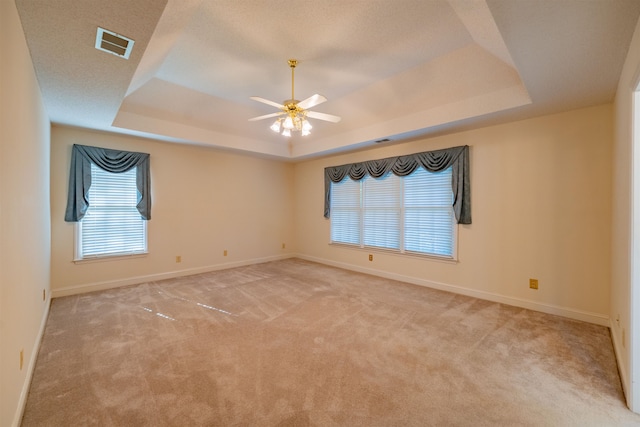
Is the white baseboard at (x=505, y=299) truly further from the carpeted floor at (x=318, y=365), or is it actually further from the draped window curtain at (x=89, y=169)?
the draped window curtain at (x=89, y=169)

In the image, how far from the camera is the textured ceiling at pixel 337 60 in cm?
171

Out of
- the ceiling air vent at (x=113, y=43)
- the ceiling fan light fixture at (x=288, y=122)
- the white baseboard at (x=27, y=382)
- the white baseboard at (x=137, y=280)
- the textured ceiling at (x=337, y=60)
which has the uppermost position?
the textured ceiling at (x=337, y=60)

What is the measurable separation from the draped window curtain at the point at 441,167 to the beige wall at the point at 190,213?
2.37m

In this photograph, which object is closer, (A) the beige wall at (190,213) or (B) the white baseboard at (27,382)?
(B) the white baseboard at (27,382)

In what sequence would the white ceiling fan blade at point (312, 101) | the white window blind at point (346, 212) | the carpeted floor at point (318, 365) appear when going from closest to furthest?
the carpeted floor at point (318, 365) → the white ceiling fan blade at point (312, 101) → the white window blind at point (346, 212)

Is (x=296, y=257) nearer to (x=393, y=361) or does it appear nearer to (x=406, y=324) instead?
(x=406, y=324)

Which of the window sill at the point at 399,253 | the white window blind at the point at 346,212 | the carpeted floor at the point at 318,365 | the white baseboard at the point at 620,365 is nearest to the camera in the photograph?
the carpeted floor at the point at 318,365

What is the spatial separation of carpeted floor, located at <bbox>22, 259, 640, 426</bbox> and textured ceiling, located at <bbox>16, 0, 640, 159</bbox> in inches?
95.9

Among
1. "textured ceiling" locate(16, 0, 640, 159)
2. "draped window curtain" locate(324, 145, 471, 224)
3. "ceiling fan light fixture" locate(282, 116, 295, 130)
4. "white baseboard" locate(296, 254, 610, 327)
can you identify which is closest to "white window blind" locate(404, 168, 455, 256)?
"draped window curtain" locate(324, 145, 471, 224)

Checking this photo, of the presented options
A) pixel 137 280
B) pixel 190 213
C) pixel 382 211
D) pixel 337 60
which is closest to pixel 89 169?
pixel 190 213

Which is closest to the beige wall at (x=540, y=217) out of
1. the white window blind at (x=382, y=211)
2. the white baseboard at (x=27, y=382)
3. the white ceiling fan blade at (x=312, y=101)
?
the white window blind at (x=382, y=211)

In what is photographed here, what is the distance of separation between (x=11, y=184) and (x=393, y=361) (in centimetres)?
291

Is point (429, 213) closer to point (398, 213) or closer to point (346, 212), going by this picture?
point (398, 213)

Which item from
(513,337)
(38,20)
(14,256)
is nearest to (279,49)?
(38,20)
